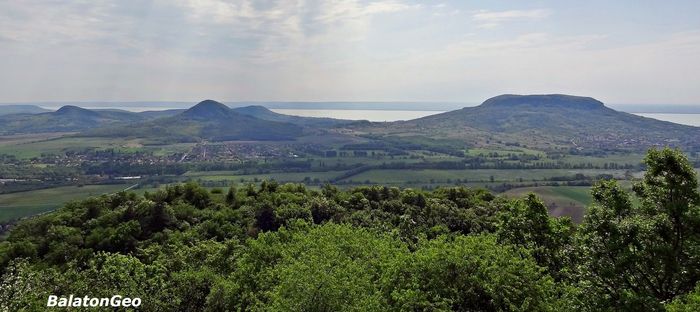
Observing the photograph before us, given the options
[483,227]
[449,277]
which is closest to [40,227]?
[449,277]

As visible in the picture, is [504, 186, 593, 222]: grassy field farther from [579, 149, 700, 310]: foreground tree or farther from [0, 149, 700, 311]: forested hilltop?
[579, 149, 700, 310]: foreground tree

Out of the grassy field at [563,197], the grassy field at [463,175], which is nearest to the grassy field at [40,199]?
the grassy field at [463,175]

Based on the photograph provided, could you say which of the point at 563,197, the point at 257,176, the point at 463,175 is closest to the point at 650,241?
the point at 563,197

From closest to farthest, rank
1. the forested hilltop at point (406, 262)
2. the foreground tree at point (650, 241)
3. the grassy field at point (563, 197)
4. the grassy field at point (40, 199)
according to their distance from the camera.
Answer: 1. the foreground tree at point (650, 241)
2. the forested hilltop at point (406, 262)
3. the grassy field at point (563, 197)
4. the grassy field at point (40, 199)

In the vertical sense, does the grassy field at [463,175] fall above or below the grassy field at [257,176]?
above

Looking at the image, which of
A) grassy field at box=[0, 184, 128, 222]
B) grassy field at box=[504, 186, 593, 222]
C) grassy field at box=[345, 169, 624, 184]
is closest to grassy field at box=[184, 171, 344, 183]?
grassy field at box=[345, 169, 624, 184]

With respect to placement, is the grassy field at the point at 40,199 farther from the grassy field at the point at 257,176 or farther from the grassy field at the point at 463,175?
the grassy field at the point at 463,175

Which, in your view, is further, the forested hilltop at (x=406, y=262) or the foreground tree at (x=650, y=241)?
the forested hilltop at (x=406, y=262)
